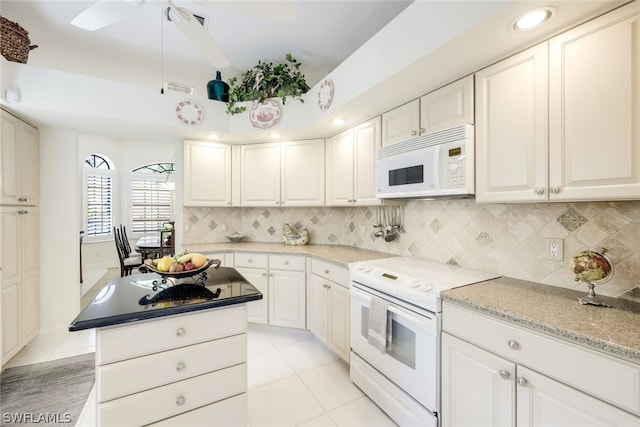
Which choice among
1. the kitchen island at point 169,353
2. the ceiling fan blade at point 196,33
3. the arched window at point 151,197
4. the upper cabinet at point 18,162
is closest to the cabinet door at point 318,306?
the kitchen island at point 169,353

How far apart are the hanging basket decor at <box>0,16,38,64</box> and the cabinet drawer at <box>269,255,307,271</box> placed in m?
2.72

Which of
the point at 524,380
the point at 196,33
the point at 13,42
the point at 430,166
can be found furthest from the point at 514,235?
the point at 13,42

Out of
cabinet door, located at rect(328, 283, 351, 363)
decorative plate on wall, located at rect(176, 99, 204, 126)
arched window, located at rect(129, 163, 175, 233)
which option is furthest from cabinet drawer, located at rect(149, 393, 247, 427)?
arched window, located at rect(129, 163, 175, 233)

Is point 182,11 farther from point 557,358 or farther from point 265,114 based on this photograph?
point 557,358

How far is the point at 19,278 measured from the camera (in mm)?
2520

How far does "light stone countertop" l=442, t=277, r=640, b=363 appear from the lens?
94cm

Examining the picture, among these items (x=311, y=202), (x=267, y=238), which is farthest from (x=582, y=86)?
(x=267, y=238)

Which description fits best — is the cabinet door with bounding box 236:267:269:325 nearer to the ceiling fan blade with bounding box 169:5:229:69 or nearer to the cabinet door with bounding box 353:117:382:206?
the cabinet door with bounding box 353:117:382:206

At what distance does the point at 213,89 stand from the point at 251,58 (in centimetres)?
53

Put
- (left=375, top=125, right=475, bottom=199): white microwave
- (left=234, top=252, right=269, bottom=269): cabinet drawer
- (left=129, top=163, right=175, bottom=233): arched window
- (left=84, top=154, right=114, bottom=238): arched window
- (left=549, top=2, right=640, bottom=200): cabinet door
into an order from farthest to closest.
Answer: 1. (left=129, top=163, right=175, bottom=233): arched window
2. (left=84, top=154, right=114, bottom=238): arched window
3. (left=234, top=252, right=269, bottom=269): cabinet drawer
4. (left=375, top=125, right=475, bottom=199): white microwave
5. (left=549, top=2, right=640, bottom=200): cabinet door

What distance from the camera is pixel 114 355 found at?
3.87 feet

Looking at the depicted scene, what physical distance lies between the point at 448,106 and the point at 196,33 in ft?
5.32

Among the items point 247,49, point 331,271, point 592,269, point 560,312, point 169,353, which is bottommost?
point 169,353

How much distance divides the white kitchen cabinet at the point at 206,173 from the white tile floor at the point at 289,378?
5.45 feet
